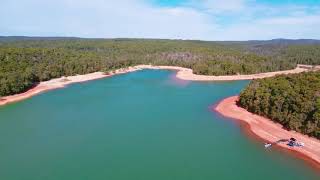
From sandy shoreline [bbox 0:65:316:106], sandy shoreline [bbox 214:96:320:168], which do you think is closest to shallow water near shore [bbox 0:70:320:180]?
sandy shoreline [bbox 214:96:320:168]

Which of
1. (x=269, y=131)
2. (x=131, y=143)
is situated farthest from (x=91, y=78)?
(x=269, y=131)

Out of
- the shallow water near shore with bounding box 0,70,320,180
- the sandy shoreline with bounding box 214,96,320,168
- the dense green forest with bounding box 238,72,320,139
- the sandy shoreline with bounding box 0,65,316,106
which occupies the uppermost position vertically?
the dense green forest with bounding box 238,72,320,139

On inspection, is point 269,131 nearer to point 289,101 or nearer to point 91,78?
point 289,101

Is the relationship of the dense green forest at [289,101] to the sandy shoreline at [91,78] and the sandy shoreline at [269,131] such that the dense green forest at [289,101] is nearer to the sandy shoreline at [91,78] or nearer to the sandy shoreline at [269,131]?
the sandy shoreline at [269,131]

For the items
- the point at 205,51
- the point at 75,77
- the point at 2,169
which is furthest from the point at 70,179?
the point at 205,51

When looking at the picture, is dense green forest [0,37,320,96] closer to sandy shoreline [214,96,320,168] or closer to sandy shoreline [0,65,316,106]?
sandy shoreline [0,65,316,106]

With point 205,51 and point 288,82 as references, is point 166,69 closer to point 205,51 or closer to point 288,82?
point 205,51
